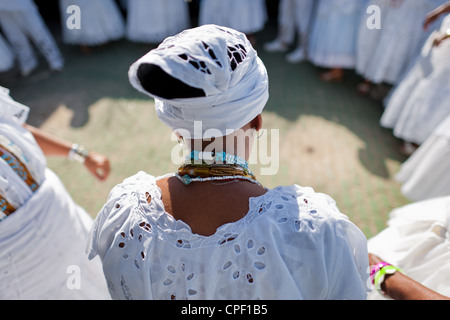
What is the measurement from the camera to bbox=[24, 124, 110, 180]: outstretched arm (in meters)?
1.83

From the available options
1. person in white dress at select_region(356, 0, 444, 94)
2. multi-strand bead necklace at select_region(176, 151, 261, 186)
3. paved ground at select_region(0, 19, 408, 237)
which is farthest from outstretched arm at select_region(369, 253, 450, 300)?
person in white dress at select_region(356, 0, 444, 94)

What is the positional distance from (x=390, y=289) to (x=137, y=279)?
1170mm

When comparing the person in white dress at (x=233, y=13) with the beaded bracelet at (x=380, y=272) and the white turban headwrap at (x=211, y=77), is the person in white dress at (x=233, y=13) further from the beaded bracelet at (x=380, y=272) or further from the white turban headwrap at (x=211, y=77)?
the beaded bracelet at (x=380, y=272)

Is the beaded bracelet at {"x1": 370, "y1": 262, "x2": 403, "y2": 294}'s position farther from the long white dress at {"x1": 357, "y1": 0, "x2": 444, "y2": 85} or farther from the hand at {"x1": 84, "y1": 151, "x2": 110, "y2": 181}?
the long white dress at {"x1": 357, "y1": 0, "x2": 444, "y2": 85}

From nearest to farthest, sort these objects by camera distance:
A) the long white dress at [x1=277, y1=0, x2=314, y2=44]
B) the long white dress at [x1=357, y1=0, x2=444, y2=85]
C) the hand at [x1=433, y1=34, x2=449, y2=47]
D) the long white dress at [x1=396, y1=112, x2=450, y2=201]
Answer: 1. the long white dress at [x1=396, y1=112, x2=450, y2=201]
2. the hand at [x1=433, y1=34, x2=449, y2=47]
3. the long white dress at [x1=357, y1=0, x2=444, y2=85]
4. the long white dress at [x1=277, y1=0, x2=314, y2=44]

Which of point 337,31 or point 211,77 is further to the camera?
point 337,31

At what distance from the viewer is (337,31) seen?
15.0ft

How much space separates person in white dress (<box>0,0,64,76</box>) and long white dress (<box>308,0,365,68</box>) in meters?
5.06

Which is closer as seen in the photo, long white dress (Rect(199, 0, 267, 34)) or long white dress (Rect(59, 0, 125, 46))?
long white dress (Rect(199, 0, 267, 34))

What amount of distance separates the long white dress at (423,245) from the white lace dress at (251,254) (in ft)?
2.39

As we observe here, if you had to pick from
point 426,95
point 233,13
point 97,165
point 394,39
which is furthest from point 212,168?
point 233,13

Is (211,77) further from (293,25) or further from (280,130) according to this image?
(293,25)

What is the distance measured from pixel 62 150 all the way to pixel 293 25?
5.51 meters

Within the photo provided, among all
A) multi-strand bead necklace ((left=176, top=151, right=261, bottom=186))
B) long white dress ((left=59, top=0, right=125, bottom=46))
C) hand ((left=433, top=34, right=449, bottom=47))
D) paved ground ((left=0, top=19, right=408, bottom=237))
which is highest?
hand ((left=433, top=34, right=449, bottom=47))
